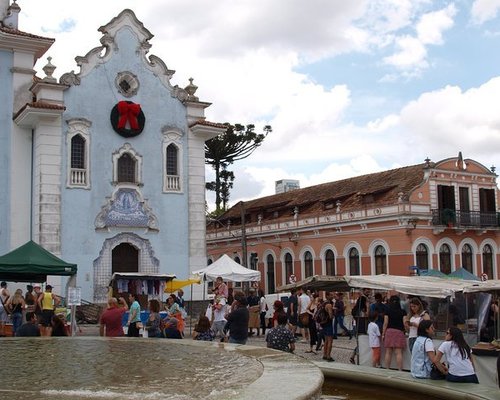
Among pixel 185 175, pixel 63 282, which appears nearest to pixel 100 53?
pixel 185 175

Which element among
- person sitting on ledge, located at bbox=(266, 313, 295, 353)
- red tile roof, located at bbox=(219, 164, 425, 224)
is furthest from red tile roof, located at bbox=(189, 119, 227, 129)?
person sitting on ledge, located at bbox=(266, 313, 295, 353)

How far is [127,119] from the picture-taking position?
26.2m

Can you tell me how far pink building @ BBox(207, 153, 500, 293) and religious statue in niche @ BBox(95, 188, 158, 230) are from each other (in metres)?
10.5

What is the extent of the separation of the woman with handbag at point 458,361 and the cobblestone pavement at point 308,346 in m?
6.93

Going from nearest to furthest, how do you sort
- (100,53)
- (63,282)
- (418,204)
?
(63,282), (100,53), (418,204)

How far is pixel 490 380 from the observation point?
10453mm

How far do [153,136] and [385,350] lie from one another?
1624cm

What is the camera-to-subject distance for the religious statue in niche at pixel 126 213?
2566 cm

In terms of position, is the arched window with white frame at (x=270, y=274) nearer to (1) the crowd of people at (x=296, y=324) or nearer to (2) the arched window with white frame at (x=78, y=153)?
(2) the arched window with white frame at (x=78, y=153)

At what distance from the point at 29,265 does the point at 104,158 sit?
10.0 metres

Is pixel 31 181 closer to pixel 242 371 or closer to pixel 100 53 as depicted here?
pixel 100 53

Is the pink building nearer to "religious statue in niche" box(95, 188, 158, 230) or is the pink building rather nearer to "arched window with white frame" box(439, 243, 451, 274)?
"arched window with white frame" box(439, 243, 451, 274)

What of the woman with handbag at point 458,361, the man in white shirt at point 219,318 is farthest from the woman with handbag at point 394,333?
the man in white shirt at point 219,318

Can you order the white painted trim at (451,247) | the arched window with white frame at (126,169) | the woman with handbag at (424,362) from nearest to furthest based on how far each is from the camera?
the woman with handbag at (424,362) → the arched window with white frame at (126,169) → the white painted trim at (451,247)
